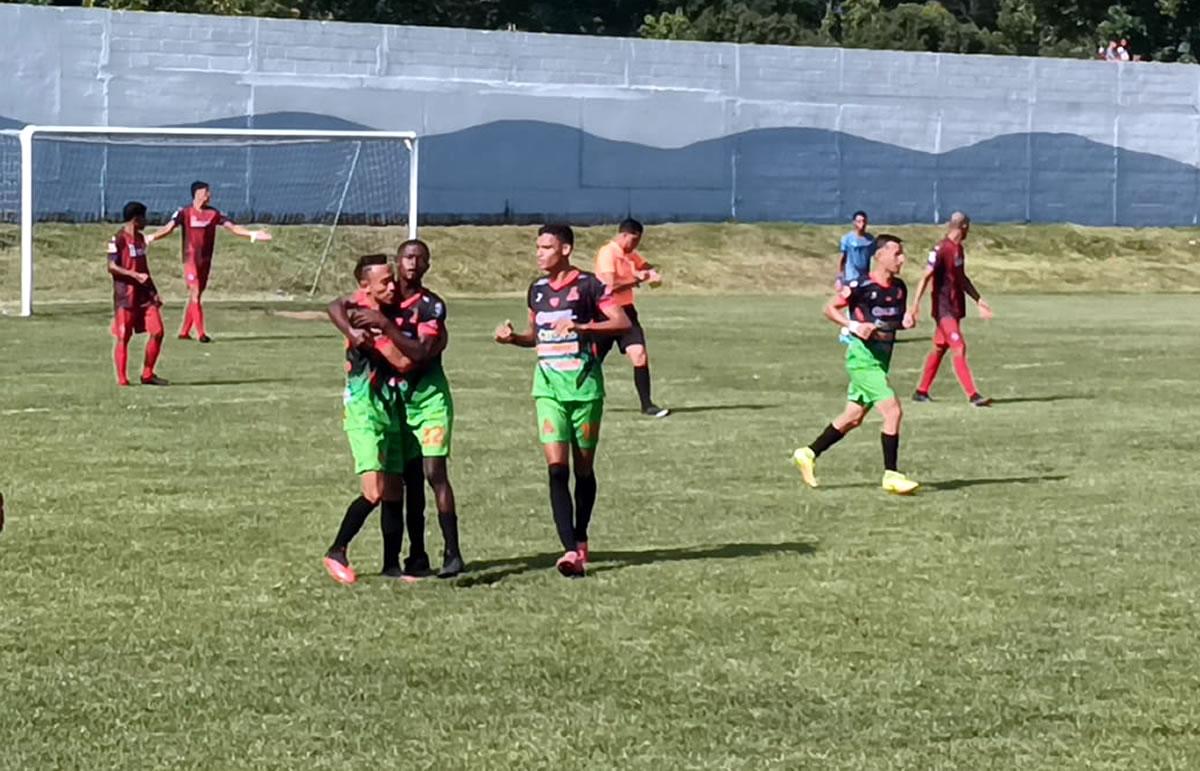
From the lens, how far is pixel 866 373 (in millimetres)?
15078

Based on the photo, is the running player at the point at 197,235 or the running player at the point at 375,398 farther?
the running player at the point at 197,235

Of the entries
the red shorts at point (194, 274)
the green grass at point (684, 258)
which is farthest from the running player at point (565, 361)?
the green grass at point (684, 258)

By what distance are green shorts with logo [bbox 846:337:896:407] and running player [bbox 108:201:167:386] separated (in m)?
8.54

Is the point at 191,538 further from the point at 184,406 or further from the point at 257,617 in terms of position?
the point at 184,406

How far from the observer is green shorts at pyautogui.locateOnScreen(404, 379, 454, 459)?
10.9m

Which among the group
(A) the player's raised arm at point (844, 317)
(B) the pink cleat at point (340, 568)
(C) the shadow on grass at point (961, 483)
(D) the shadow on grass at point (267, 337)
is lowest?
(D) the shadow on grass at point (267, 337)

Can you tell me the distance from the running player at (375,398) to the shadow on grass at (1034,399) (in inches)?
456

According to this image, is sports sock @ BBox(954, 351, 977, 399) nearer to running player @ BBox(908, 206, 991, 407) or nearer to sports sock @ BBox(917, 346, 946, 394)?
running player @ BBox(908, 206, 991, 407)

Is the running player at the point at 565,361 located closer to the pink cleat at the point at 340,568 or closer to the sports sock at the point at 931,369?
the pink cleat at the point at 340,568

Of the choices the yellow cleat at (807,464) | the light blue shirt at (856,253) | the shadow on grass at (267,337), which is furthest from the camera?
the light blue shirt at (856,253)

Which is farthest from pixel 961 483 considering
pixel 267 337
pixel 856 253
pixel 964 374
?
pixel 856 253

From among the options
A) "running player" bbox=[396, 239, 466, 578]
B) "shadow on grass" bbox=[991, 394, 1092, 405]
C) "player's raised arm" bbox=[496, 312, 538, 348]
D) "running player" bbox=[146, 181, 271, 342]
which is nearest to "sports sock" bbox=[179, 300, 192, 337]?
"running player" bbox=[146, 181, 271, 342]

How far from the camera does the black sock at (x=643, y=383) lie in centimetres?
2003

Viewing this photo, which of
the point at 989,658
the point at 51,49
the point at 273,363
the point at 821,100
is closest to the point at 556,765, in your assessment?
the point at 989,658
